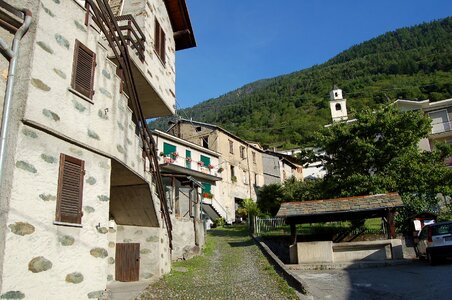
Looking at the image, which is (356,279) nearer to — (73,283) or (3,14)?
(73,283)

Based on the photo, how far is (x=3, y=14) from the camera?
655cm

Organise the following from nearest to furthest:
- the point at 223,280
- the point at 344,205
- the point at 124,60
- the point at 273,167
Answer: the point at 124,60, the point at 223,280, the point at 344,205, the point at 273,167

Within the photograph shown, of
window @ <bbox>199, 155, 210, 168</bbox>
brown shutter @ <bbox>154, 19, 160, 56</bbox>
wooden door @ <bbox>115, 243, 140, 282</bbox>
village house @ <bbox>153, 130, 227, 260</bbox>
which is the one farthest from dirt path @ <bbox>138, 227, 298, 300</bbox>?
window @ <bbox>199, 155, 210, 168</bbox>

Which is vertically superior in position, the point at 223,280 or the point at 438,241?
the point at 438,241

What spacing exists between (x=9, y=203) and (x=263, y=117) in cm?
9764

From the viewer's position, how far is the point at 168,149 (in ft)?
119

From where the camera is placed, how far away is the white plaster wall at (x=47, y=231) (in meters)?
6.02

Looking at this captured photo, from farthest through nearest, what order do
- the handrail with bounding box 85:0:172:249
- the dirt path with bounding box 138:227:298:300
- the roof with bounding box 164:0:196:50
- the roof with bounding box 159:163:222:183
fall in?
1. the roof with bounding box 159:163:222:183
2. the roof with bounding box 164:0:196:50
3. the dirt path with bounding box 138:227:298:300
4. the handrail with bounding box 85:0:172:249

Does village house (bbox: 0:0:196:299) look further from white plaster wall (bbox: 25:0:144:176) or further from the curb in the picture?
the curb

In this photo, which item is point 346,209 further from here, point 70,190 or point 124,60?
point 70,190

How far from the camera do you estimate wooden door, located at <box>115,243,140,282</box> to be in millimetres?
11734

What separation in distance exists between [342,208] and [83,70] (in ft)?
44.0

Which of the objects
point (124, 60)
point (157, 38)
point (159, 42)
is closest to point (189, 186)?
point (159, 42)

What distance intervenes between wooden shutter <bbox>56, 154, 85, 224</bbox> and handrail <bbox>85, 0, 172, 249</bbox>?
313 cm
